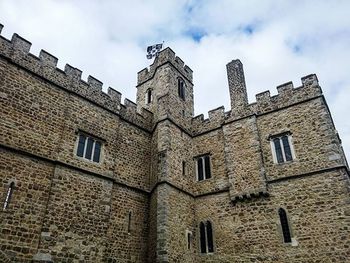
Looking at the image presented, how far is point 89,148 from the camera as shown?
12992 mm

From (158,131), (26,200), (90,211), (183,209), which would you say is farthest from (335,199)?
(26,200)

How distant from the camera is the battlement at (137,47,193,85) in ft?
60.3

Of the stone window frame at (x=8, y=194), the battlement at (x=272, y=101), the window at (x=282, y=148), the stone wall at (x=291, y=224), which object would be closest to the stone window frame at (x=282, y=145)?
the window at (x=282, y=148)

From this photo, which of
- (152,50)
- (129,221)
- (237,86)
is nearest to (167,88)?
(237,86)

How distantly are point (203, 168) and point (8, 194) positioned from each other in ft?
32.1

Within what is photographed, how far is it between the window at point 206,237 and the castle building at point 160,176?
0.05 m

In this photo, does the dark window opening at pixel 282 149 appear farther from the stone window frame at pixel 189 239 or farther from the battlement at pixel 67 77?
the battlement at pixel 67 77

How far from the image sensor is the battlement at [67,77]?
11.9 meters

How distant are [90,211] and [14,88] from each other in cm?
593

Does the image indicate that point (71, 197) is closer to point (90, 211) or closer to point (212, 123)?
point (90, 211)

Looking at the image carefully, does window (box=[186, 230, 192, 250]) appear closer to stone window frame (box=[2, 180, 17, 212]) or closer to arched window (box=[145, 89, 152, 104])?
stone window frame (box=[2, 180, 17, 212])

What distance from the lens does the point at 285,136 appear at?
1395cm

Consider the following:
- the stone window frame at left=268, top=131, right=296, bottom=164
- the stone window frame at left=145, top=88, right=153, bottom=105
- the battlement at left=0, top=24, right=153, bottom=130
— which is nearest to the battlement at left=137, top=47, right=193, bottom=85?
the stone window frame at left=145, top=88, right=153, bottom=105

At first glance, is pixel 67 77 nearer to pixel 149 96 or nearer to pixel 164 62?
pixel 149 96
